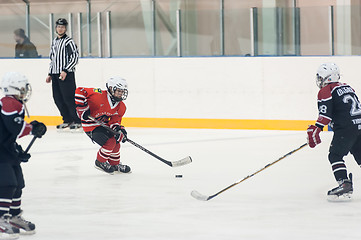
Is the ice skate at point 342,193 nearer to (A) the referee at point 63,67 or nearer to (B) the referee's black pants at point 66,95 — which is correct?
(A) the referee at point 63,67

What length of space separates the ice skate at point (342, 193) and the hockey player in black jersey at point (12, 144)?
1.73m

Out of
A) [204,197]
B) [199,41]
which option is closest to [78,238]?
[204,197]

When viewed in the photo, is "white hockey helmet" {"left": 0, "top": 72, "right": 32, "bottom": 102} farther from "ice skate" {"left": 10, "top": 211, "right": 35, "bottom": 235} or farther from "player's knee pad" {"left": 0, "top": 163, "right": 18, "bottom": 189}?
"ice skate" {"left": 10, "top": 211, "right": 35, "bottom": 235}

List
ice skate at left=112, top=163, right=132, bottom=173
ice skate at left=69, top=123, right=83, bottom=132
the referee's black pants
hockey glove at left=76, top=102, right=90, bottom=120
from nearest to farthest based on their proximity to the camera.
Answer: hockey glove at left=76, top=102, right=90, bottom=120
ice skate at left=112, top=163, right=132, bottom=173
the referee's black pants
ice skate at left=69, top=123, right=83, bottom=132

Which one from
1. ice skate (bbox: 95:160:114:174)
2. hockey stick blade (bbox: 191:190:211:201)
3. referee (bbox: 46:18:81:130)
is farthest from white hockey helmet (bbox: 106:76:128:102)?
referee (bbox: 46:18:81:130)

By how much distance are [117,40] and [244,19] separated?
5.23 feet

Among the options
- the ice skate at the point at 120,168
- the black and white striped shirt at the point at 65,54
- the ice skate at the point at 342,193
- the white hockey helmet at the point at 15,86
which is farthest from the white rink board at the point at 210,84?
the white hockey helmet at the point at 15,86

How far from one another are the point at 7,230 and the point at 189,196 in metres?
1.46

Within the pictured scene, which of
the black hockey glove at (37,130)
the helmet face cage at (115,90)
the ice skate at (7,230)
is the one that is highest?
the helmet face cage at (115,90)

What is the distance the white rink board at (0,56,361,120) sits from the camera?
29.5 feet

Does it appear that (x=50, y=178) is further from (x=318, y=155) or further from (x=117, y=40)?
(x=117, y=40)

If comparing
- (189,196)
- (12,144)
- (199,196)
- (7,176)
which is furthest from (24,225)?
(189,196)

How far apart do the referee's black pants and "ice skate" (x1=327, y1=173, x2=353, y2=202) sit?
4813mm

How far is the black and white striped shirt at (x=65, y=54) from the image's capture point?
9.09m
